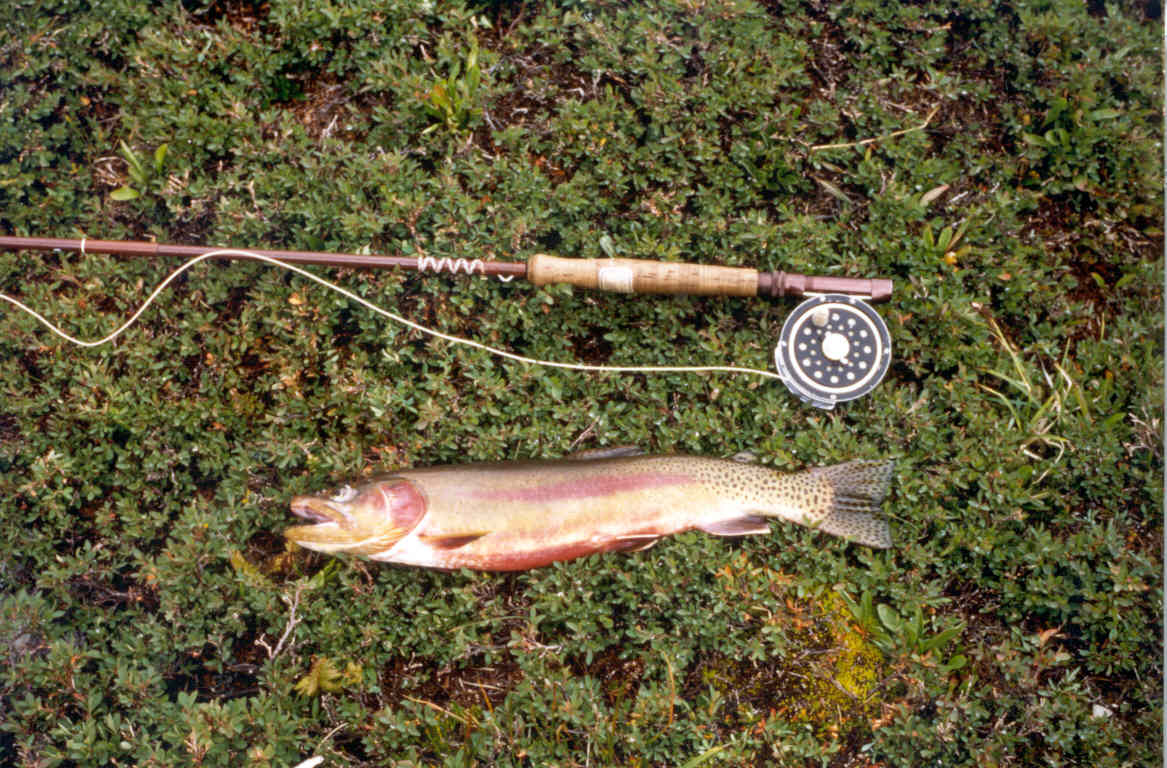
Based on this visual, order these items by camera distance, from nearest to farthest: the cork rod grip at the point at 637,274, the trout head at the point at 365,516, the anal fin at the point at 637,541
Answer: the trout head at the point at 365,516 → the anal fin at the point at 637,541 → the cork rod grip at the point at 637,274

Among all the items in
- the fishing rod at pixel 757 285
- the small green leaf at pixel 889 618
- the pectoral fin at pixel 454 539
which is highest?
the fishing rod at pixel 757 285

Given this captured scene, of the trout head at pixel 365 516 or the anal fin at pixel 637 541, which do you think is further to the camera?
the anal fin at pixel 637 541

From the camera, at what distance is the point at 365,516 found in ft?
12.3

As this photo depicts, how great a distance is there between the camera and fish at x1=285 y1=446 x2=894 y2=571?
12.4 ft

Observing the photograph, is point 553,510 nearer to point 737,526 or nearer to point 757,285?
point 737,526

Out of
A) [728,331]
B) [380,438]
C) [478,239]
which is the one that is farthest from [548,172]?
[380,438]

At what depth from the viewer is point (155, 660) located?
393cm

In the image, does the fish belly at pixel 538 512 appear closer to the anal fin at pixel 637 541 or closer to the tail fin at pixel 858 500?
the anal fin at pixel 637 541

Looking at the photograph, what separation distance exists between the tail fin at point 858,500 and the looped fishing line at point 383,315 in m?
0.56

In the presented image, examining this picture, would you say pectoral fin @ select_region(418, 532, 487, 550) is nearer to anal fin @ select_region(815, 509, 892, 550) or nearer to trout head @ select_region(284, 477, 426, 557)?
trout head @ select_region(284, 477, 426, 557)

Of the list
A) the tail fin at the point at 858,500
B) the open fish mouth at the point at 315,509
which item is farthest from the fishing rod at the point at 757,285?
the open fish mouth at the point at 315,509

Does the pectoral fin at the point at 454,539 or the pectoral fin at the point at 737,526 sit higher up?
the pectoral fin at the point at 737,526

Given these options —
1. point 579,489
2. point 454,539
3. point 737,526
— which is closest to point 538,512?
point 579,489

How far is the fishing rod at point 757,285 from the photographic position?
156 inches
